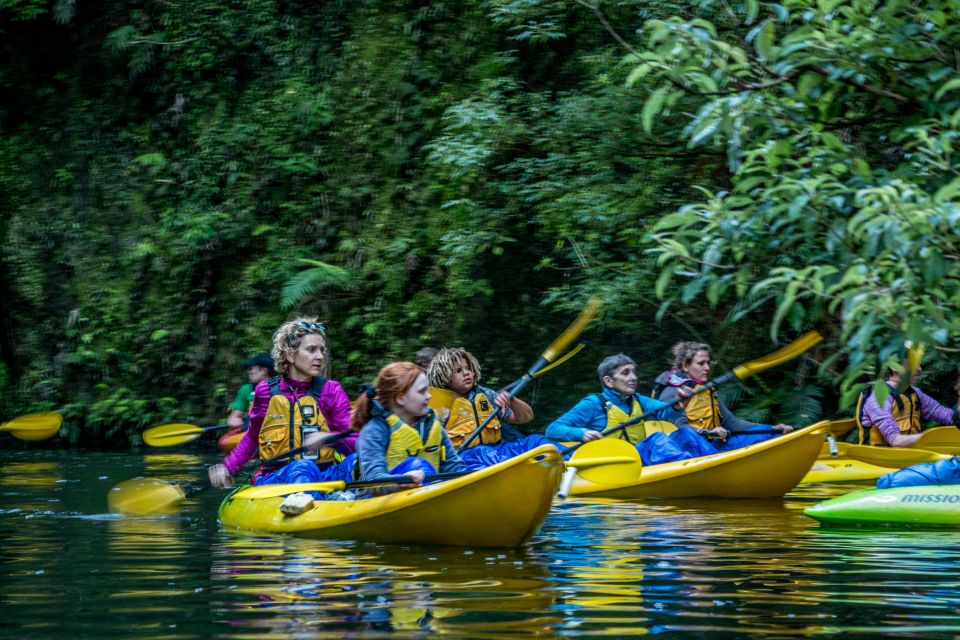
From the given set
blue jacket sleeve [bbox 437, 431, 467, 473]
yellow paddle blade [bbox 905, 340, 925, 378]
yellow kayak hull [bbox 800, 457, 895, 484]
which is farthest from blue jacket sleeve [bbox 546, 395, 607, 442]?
yellow paddle blade [bbox 905, 340, 925, 378]

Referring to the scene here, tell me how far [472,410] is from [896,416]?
333 centimetres

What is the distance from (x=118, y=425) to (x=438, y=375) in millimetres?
7107

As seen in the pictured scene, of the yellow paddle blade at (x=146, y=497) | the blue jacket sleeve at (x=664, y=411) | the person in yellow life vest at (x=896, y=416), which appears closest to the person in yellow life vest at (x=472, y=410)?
the blue jacket sleeve at (x=664, y=411)

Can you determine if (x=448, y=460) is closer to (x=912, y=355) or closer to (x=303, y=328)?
(x=303, y=328)

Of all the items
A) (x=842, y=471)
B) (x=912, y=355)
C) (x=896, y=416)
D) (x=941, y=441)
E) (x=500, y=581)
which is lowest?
(x=842, y=471)

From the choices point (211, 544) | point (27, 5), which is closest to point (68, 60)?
point (27, 5)

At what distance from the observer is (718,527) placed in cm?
607

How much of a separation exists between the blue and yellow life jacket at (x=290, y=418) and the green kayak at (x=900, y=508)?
269 centimetres

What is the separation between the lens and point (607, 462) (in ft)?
20.5

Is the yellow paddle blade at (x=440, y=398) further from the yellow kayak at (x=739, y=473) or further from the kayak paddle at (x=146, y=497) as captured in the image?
the kayak paddle at (x=146, y=497)

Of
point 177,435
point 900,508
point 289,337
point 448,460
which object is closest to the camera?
point 448,460

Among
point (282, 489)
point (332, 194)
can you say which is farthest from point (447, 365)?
point (332, 194)

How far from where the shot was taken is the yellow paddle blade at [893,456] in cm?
828

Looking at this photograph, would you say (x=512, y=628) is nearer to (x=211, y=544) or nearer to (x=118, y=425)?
(x=211, y=544)
